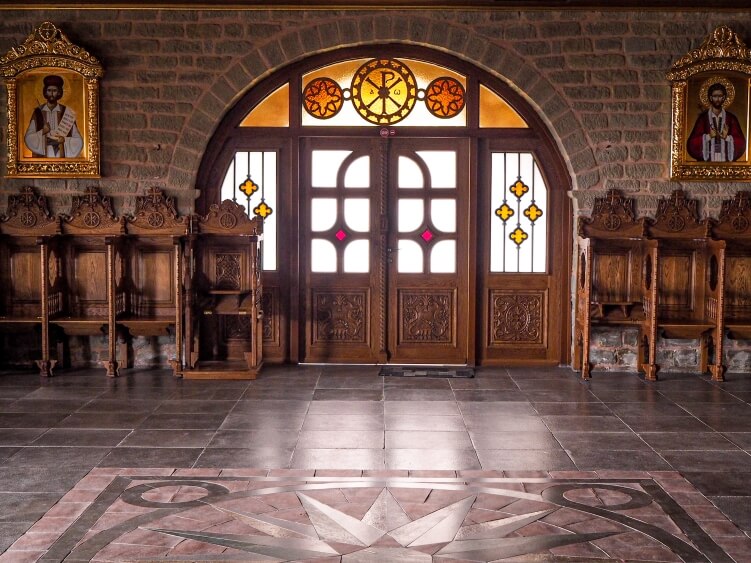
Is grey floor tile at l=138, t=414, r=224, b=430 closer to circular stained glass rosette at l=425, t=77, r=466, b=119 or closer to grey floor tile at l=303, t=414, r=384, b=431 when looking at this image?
grey floor tile at l=303, t=414, r=384, b=431

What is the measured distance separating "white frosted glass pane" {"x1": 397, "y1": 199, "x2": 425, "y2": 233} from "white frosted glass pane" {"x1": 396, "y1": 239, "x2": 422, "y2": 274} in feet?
0.39

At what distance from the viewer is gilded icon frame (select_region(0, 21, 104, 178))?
7.47 metres

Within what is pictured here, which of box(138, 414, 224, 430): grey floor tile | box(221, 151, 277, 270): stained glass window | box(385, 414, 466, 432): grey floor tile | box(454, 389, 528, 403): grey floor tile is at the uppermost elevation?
box(221, 151, 277, 270): stained glass window

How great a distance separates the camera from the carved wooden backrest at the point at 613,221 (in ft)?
24.9

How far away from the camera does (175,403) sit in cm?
646

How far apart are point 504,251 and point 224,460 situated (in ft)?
12.1

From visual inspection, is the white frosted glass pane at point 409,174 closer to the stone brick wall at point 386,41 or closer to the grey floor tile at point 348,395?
the stone brick wall at point 386,41

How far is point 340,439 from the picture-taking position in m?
5.50

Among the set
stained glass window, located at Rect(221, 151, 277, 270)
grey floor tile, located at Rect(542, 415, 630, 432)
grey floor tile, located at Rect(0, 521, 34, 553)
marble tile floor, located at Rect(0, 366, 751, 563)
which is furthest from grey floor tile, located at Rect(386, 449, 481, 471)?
stained glass window, located at Rect(221, 151, 277, 270)

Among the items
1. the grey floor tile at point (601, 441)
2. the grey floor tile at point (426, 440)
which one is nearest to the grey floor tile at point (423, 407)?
the grey floor tile at point (426, 440)

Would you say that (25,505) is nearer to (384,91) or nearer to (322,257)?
(322,257)

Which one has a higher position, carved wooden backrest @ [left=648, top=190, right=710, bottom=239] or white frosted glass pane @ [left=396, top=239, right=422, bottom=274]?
carved wooden backrest @ [left=648, top=190, right=710, bottom=239]

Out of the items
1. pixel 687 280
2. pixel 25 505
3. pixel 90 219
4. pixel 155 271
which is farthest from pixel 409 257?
pixel 25 505

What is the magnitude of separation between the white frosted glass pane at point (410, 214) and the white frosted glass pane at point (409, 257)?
0.12m
